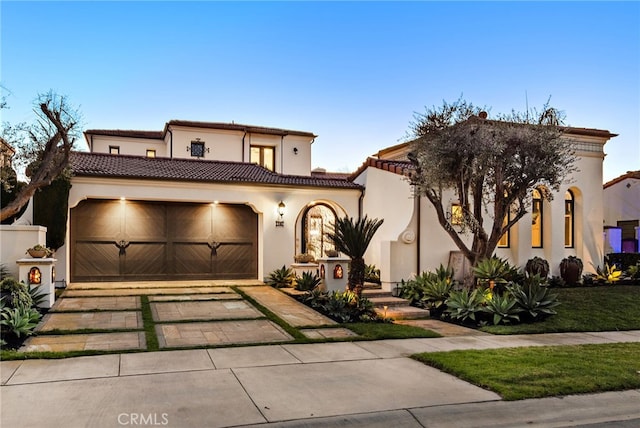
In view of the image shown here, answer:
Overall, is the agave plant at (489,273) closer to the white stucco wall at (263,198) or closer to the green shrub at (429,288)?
the green shrub at (429,288)

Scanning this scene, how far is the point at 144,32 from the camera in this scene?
39.3 feet

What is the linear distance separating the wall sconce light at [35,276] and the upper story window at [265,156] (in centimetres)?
1505

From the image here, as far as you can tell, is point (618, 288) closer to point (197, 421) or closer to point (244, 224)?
point (244, 224)

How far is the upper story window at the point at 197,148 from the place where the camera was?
78.0 feet

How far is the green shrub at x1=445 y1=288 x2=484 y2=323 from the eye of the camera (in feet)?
33.1

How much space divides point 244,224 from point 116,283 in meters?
4.17

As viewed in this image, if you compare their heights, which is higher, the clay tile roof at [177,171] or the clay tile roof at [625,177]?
the clay tile roof at [625,177]

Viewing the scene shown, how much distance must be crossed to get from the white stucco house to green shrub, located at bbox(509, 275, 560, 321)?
2.88 meters

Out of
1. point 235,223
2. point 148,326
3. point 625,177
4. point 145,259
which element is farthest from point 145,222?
point 625,177

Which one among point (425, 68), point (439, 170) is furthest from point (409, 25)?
point (439, 170)

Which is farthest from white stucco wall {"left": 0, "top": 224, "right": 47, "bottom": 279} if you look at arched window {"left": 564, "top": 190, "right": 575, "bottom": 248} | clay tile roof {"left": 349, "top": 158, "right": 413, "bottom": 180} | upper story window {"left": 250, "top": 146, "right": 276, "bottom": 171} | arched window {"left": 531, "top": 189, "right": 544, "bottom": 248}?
arched window {"left": 564, "top": 190, "right": 575, "bottom": 248}

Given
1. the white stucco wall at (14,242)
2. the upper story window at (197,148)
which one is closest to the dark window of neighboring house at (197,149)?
the upper story window at (197,148)

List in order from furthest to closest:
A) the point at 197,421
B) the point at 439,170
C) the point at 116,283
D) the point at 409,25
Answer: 1. the point at 116,283
2. the point at 409,25
3. the point at 439,170
4. the point at 197,421

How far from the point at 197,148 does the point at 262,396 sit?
66.5ft
